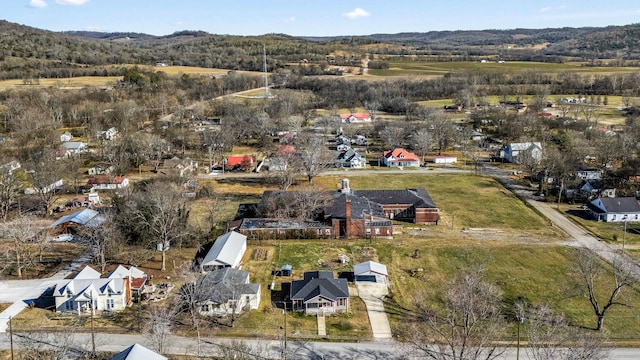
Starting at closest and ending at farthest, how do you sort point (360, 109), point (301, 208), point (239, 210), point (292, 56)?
point (301, 208)
point (239, 210)
point (360, 109)
point (292, 56)

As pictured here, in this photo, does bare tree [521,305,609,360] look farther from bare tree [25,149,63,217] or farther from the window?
bare tree [25,149,63,217]

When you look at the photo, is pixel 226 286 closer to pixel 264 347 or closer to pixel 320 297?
pixel 264 347

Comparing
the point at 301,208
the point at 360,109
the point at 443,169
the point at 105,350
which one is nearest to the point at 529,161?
the point at 443,169

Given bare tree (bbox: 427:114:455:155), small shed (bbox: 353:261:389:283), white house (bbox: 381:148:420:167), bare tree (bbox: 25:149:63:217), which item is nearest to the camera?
small shed (bbox: 353:261:389:283)

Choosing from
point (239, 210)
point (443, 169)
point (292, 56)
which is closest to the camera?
point (239, 210)

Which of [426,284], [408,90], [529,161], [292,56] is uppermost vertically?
[292,56]

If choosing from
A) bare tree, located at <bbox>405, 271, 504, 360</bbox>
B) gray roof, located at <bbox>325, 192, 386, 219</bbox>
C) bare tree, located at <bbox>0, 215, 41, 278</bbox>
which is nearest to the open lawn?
bare tree, located at <bbox>405, 271, 504, 360</bbox>

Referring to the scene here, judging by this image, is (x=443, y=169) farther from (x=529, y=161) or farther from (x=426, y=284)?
(x=426, y=284)
